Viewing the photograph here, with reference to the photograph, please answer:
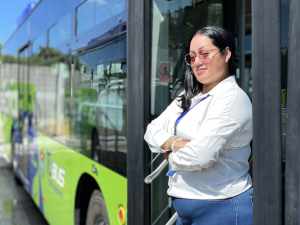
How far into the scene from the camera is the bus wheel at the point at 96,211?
140 inches

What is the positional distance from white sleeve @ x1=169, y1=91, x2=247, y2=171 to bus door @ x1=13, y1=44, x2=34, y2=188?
488cm

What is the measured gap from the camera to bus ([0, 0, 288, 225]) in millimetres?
2480

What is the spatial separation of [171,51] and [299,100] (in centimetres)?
119

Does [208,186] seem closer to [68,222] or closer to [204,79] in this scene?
[204,79]

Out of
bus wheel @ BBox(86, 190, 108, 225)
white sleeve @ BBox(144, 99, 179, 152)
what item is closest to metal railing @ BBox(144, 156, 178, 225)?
white sleeve @ BBox(144, 99, 179, 152)

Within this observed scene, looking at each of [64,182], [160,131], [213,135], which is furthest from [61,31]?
[213,135]

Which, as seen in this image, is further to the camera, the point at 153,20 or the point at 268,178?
the point at 153,20

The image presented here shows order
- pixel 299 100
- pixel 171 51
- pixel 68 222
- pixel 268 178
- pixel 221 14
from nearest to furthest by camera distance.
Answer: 1. pixel 299 100
2. pixel 268 178
3. pixel 171 51
4. pixel 221 14
5. pixel 68 222

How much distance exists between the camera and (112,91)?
10.5 ft

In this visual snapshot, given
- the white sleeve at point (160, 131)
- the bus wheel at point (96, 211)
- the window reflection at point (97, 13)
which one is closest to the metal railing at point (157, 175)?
the white sleeve at point (160, 131)

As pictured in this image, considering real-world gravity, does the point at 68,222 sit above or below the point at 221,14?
below

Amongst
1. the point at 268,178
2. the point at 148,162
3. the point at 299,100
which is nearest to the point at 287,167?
the point at 268,178

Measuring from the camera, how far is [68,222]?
4293 mm

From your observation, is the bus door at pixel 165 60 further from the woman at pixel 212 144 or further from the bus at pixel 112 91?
the woman at pixel 212 144
